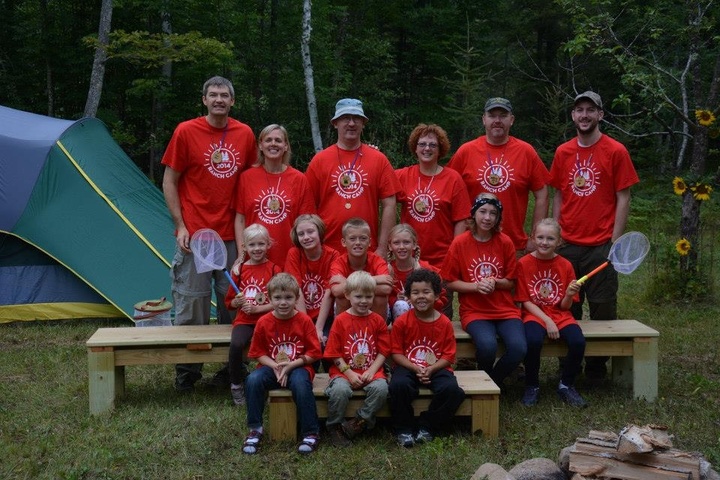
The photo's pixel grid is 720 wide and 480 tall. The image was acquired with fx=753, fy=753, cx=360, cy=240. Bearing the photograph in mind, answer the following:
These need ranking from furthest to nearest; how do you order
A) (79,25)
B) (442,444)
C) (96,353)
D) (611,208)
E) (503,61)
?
(503,61) → (79,25) → (611,208) → (96,353) → (442,444)

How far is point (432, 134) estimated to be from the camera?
5.31 meters

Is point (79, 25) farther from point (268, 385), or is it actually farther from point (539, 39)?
point (268, 385)

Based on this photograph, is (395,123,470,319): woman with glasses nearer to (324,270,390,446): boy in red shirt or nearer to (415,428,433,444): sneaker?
(324,270,390,446): boy in red shirt

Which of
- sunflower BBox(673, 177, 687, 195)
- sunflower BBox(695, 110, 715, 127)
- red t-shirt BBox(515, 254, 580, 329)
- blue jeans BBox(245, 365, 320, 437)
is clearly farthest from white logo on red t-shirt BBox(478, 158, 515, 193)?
sunflower BBox(695, 110, 715, 127)

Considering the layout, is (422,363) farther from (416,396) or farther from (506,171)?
(506,171)

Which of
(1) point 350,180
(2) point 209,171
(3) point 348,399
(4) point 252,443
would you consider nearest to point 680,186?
(1) point 350,180

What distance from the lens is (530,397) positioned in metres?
5.18

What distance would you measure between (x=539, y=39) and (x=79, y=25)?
41.7ft

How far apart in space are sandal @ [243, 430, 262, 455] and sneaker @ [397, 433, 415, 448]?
828mm

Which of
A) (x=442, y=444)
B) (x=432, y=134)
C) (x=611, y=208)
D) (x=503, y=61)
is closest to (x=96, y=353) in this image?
(x=442, y=444)

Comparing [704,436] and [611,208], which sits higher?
[611,208]

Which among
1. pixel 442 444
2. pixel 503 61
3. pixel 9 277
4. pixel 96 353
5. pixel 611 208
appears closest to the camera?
pixel 442 444

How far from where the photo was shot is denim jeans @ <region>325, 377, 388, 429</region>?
4.46 metres

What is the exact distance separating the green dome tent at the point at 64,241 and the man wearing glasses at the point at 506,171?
3613 millimetres
